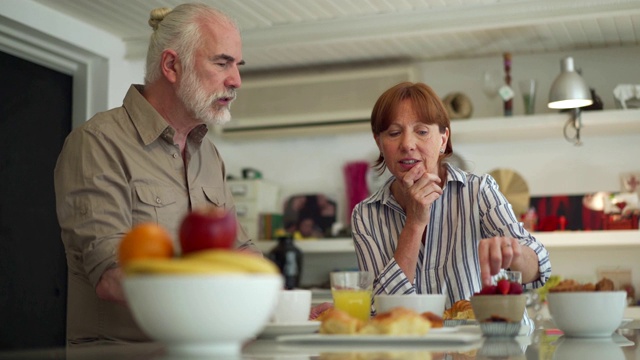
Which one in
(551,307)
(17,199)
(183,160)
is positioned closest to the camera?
(551,307)

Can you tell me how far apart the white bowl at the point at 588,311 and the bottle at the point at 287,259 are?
3665 millimetres

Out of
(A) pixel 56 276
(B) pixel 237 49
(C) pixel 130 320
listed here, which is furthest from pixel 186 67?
(A) pixel 56 276

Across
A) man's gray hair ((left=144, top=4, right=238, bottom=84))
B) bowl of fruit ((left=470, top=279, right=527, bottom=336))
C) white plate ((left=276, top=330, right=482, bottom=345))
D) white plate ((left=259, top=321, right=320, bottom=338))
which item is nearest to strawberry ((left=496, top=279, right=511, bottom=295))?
bowl of fruit ((left=470, top=279, right=527, bottom=336))

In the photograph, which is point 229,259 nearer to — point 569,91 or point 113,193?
point 113,193

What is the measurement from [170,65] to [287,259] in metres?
2.78

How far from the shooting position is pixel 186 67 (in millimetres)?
2445

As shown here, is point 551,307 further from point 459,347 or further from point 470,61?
point 470,61

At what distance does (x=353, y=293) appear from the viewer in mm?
1555

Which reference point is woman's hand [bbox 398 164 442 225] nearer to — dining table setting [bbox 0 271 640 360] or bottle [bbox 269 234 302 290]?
dining table setting [bbox 0 271 640 360]

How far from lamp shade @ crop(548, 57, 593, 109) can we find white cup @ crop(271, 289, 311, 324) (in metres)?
3.27

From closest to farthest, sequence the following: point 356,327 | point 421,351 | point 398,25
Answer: point 421,351
point 356,327
point 398,25

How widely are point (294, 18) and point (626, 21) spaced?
5.87ft

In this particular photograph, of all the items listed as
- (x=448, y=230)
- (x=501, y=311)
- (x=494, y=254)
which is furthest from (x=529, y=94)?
(x=501, y=311)

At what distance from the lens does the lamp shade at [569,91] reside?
176 inches
